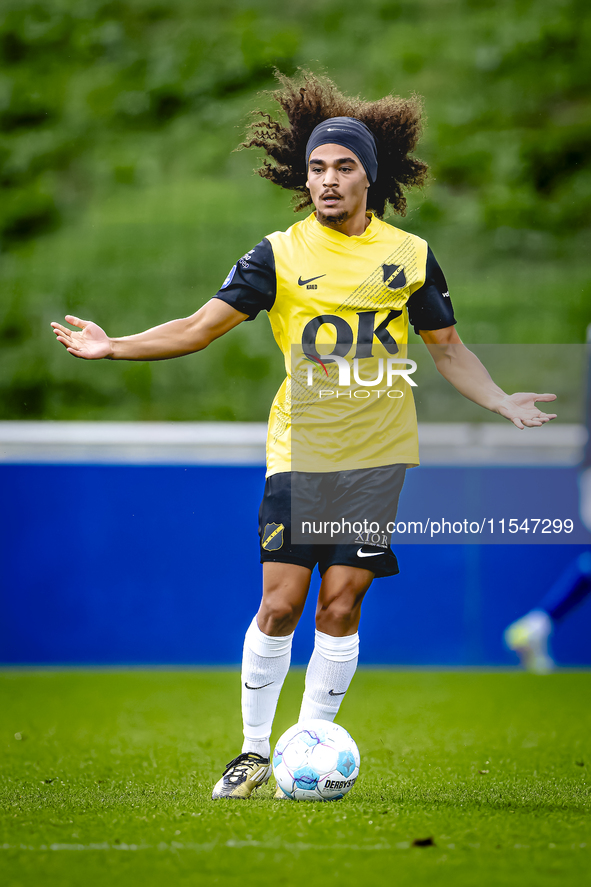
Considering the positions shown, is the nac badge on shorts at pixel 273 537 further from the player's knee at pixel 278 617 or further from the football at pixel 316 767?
the football at pixel 316 767

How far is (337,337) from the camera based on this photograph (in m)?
2.54

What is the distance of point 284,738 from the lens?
7.82 ft

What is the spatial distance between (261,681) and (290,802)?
0.33 meters

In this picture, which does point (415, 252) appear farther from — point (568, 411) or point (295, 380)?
point (568, 411)

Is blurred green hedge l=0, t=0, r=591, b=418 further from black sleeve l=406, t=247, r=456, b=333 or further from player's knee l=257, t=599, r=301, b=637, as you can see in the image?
player's knee l=257, t=599, r=301, b=637

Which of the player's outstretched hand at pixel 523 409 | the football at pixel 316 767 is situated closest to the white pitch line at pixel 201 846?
the football at pixel 316 767

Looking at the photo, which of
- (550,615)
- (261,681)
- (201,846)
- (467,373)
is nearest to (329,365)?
(467,373)

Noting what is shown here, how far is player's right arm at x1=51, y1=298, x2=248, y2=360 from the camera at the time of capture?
7.95ft

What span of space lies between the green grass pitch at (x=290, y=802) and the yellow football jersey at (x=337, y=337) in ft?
3.05

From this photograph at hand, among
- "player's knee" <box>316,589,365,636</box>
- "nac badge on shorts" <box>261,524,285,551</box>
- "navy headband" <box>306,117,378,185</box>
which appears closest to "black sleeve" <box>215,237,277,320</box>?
"navy headband" <box>306,117,378,185</box>

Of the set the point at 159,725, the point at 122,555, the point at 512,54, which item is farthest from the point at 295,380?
the point at 512,54

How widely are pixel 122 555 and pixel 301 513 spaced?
8.22ft

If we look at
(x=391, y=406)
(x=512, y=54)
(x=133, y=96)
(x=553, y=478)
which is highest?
(x=512, y=54)

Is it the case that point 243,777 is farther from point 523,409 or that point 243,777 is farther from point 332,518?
point 523,409
